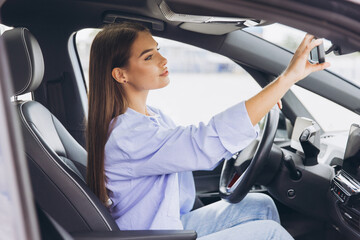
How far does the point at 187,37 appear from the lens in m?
2.14

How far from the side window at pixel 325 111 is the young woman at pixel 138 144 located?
77 centimetres

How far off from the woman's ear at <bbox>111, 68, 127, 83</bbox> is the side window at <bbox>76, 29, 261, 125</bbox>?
58 centimetres

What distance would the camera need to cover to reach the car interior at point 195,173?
4.61 feet

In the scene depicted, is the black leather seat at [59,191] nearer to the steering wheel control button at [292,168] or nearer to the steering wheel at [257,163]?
the steering wheel at [257,163]

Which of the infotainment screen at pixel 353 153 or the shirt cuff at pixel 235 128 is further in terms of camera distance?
the infotainment screen at pixel 353 153

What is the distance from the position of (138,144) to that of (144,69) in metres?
0.27

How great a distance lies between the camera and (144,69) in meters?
1.51

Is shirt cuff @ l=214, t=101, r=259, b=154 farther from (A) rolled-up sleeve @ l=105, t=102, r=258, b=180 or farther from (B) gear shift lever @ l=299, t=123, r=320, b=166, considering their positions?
(B) gear shift lever @ l=299, t=123, r=320, b=166

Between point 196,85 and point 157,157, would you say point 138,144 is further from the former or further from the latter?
point 196,85

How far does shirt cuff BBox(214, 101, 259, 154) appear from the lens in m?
1.23

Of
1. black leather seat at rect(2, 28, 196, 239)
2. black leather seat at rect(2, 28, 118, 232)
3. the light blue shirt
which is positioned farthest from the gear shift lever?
black leather seat at rect(2, 28, 118, 232)

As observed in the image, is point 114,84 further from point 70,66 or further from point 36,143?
point 70,66

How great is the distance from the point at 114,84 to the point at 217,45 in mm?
749

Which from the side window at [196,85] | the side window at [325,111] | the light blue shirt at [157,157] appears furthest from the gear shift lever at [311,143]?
the light blue shirt at [157,157]
